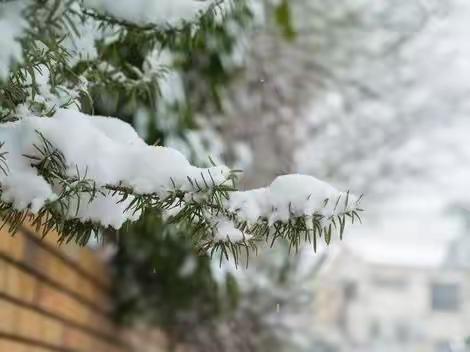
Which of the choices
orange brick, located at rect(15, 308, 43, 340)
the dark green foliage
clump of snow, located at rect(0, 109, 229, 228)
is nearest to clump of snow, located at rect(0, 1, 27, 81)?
clump of snow, located at rect(0, 109, 229, 228)

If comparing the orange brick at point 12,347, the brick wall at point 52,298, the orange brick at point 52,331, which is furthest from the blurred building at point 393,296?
the orange brick at point 12,347

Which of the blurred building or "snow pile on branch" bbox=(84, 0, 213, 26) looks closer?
"snow pile on branch" bbox=(84, 0, 213, 26)

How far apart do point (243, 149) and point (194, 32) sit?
3.11 meters

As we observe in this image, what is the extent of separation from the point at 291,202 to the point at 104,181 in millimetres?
208

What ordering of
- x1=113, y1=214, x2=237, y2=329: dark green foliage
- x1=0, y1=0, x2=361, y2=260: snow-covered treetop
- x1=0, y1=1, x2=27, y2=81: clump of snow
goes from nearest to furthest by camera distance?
x1=0, y1=1, x2=27, y2=81: clump of snow < x1=0, y1=0, x2=361, y2=260: snow-covered treetop < x1=113, y1=214, x2=237, y2=329: dark green foliage

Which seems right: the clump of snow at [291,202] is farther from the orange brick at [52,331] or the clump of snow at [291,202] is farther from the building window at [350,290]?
the building window at [350,290]

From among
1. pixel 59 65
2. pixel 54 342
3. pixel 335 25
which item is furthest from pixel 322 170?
pixel 59 65

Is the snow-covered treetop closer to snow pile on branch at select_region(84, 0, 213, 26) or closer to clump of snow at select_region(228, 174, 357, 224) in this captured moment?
clump of snow at select_region(228, 174, 357, 224)

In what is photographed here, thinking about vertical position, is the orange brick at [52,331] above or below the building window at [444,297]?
below

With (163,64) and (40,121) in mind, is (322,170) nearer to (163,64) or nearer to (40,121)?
(163,64)

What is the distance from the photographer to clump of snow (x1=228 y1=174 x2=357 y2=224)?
0.99 m

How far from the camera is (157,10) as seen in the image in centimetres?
139

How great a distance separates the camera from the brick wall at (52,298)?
218 cm

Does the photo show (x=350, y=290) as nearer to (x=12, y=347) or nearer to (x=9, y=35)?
(x=12, y=347)
